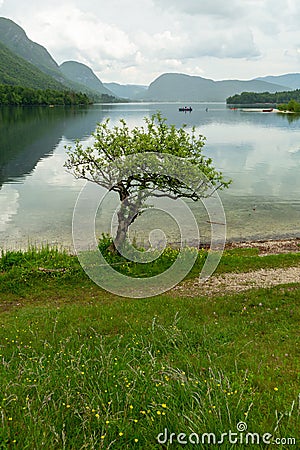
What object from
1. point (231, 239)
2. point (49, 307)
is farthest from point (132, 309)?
point (231, 239)

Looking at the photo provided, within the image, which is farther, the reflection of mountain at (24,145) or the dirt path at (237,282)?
the reflection of mountain at (24,145)

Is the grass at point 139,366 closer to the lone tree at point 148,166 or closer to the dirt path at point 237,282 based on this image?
the dirt path at point 237,282

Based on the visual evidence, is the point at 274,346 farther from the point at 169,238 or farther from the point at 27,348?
the point at 169,238

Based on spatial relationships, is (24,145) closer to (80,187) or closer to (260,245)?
(80,187)

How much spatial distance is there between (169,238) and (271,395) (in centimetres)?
1723

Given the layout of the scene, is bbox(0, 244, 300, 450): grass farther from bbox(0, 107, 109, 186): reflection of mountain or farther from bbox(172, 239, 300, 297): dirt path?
bbox(0, 107, 109, 186): reflection of mountain

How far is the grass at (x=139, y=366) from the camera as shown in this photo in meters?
5.45

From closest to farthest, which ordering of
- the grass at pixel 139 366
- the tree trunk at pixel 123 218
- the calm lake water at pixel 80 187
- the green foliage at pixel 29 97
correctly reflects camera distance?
the grass at pixel 139 366 < the tree trunk at pixel 123 218 < the calm lake water at pixel 80 187 < the green foliage at pixel 29 97

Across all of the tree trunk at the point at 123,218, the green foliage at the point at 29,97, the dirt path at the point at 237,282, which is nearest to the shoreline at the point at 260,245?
the tree trunk at the point at 123,218

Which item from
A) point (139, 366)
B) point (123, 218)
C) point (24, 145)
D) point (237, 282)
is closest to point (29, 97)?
point (24, 145)

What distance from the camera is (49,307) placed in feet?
44.4

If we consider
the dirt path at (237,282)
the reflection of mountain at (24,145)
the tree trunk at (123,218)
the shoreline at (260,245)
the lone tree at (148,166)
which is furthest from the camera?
the reflection of mountain at (24,145)

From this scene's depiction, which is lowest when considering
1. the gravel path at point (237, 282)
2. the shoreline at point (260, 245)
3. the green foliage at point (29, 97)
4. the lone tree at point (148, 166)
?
the shoreline at point (260, 245)

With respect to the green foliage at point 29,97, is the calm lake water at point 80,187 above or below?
below
